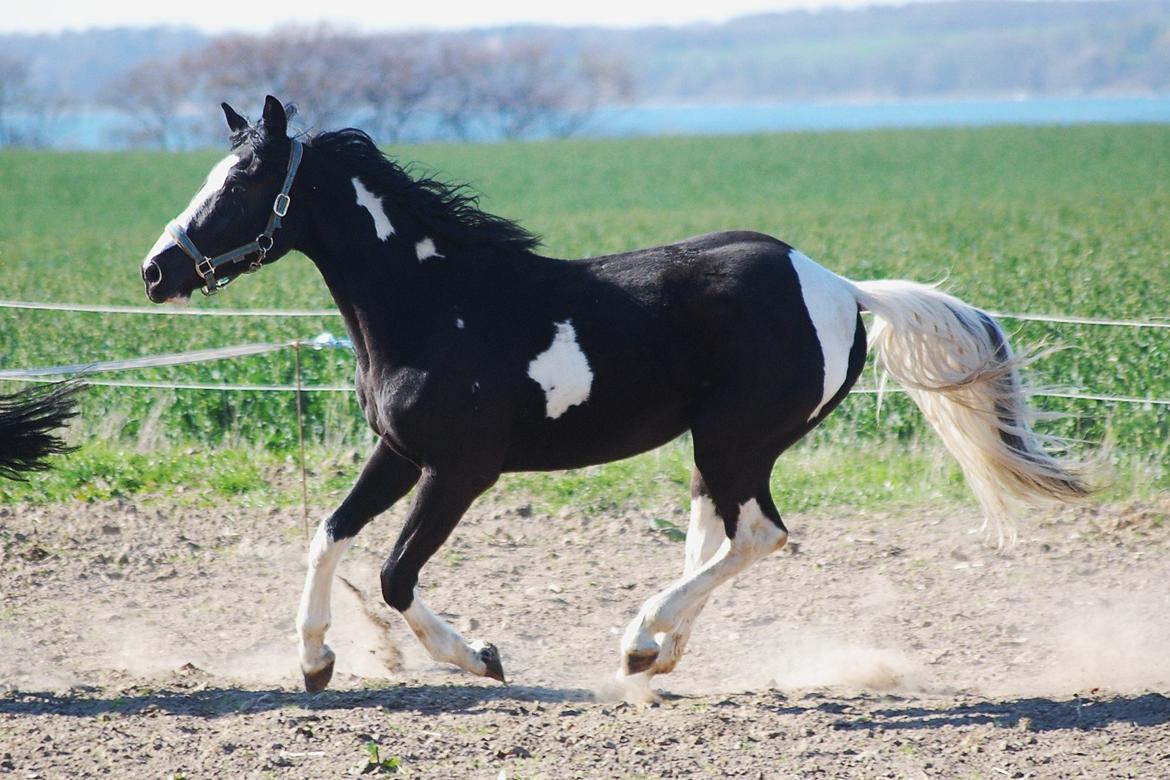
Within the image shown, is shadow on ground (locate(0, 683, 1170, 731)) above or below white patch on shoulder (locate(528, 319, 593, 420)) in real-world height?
below

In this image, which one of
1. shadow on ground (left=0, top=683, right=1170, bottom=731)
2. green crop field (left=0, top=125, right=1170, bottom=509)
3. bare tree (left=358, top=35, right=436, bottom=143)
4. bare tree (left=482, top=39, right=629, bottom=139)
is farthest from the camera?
bare tree (left=482, top=39, right=629, bottom=139)

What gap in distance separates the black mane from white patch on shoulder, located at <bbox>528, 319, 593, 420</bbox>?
444 millimetres

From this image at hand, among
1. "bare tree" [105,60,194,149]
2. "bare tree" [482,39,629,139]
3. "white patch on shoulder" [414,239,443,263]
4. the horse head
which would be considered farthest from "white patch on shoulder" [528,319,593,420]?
"bare tree" [482,39,629,139]

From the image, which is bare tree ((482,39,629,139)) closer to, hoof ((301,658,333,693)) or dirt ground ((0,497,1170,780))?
dirt ground ((0,497,1170,780))

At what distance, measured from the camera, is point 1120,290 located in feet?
43.3

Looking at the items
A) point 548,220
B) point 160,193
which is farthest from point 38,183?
point 548,220

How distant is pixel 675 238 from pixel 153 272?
2115 centimetres

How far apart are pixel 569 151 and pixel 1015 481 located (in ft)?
171

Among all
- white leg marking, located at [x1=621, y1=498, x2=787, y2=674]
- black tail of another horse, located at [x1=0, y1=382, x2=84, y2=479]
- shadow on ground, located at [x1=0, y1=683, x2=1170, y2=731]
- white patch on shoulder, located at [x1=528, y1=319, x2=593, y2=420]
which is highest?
white patch on shoulder, located at [x1=528, y1=319, x2=593, y2=420]

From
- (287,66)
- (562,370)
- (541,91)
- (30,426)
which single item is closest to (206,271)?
(562,370)

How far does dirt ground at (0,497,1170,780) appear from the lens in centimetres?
395

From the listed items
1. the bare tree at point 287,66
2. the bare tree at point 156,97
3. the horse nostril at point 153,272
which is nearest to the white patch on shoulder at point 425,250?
the horse nostril at point 153,272

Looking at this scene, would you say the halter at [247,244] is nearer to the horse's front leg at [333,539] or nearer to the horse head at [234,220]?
the horse head at [234,220]

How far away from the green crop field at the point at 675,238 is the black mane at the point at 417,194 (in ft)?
5.17
